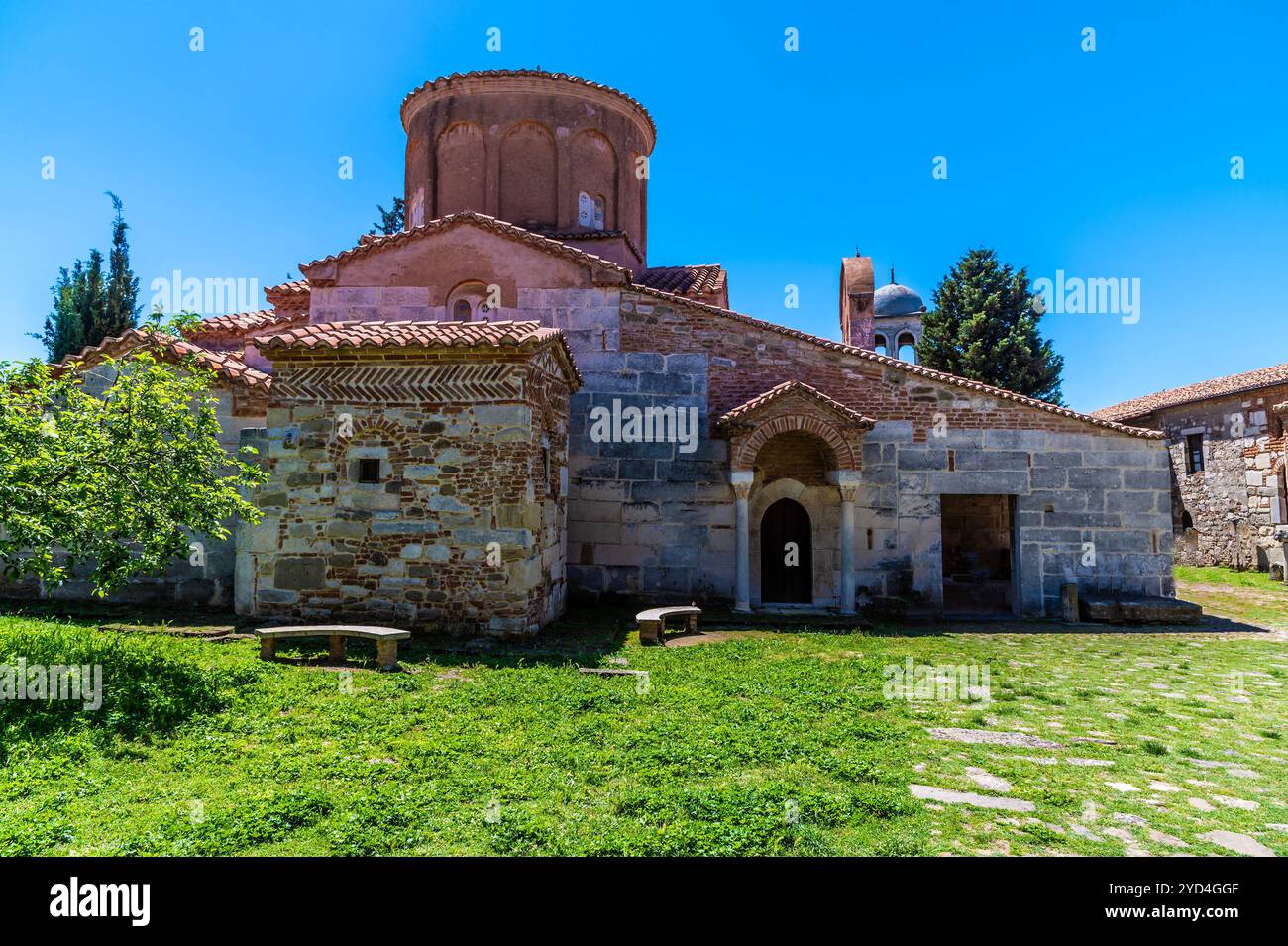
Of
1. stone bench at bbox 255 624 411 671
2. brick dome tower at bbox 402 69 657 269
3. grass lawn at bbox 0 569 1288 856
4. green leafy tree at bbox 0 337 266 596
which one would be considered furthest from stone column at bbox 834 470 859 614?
green leafy tree at bbox 0 337 266 596

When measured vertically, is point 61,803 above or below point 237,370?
below

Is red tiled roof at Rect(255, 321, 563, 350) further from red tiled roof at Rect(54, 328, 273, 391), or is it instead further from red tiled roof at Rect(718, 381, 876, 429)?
red tiled roof at Rect(718, 381, 876, 429)

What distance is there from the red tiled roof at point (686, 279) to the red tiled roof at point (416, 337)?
23.1 ft

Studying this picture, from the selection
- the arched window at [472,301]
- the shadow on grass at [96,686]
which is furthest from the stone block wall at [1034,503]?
the shadow on grass at [96,686]

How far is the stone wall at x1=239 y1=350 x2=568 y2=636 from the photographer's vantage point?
8.02 m

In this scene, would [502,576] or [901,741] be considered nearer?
[901,741]

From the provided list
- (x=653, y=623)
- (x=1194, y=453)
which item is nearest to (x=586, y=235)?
(x=653, y=623)

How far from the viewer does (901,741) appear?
4914 millimetres

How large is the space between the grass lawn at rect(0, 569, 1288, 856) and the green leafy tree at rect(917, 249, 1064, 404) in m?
16.6

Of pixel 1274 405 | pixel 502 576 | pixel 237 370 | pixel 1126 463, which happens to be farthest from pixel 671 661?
pixel 1274 405

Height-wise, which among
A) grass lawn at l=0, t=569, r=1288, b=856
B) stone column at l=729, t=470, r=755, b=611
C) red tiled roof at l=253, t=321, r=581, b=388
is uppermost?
red tiled roof at l=253, t=321, r=581, b=388

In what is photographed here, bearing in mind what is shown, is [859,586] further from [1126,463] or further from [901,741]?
[901,741]

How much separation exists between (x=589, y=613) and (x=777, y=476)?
13.0ft
